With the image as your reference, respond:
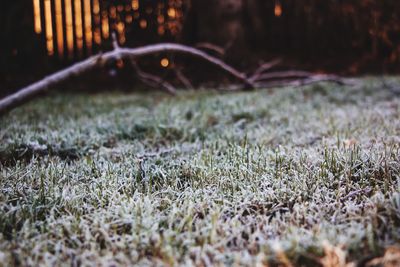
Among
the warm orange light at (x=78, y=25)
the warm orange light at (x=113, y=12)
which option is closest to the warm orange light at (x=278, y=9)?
the warm orange light at (x=113, y=12)

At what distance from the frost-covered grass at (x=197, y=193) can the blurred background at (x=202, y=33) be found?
3.27 meters

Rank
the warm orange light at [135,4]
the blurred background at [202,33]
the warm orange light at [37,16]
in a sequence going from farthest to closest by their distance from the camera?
the warm orange light at [135,4], the warm orange light at [37,16], the blurred background at [202,33]

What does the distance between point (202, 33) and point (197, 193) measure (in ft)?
17.5

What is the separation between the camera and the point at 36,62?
6988 mm

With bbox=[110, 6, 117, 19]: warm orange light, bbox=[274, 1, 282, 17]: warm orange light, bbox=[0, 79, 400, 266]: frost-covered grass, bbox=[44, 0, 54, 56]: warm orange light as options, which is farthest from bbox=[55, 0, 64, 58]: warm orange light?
bbox=[274, 1, 282, 17]: warm orange light

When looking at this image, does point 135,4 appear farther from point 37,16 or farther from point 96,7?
point 37,16

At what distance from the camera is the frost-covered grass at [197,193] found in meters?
1.35

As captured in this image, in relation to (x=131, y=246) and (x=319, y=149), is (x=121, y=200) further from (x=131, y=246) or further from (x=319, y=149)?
(x=319, y=149)

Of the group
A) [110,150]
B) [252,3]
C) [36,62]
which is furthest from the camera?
[252,3]

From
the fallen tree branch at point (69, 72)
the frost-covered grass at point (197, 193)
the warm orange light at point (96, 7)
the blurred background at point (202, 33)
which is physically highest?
the warm orange light at point (96, 7)

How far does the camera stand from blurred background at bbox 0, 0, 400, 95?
6613mm

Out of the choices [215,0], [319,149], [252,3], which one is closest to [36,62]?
[215,0]

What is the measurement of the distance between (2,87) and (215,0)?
3.85m

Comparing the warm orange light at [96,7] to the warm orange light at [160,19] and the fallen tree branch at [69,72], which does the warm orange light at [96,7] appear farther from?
the fallen tree branch at [69,72]
